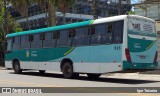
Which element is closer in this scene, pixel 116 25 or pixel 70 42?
pixel 116 25

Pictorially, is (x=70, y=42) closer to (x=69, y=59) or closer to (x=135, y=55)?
(x=69, y=59)

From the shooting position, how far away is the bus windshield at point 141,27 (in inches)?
738

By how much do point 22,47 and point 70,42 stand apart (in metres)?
6.56

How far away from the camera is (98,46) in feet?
65.3

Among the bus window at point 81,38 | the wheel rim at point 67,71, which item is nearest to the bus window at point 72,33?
the bus window at point 81,38

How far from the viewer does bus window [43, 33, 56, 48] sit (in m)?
23.7

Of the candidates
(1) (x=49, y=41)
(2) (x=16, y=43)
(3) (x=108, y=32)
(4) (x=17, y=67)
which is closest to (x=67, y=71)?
(1) (x=49, y=41)

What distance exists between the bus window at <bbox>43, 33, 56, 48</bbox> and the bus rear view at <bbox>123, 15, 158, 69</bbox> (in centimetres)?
646

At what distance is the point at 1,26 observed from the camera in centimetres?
5153

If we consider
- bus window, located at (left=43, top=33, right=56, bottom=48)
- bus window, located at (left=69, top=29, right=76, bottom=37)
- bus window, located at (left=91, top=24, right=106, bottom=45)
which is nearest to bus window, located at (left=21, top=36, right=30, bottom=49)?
bus window, located at (left=43, top=33, right=56, bottom=48)

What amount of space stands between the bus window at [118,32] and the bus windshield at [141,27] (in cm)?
46

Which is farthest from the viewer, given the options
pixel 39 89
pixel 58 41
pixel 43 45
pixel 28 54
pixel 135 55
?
pixel 28 54

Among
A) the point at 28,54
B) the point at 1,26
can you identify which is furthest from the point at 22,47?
the point at 1,26

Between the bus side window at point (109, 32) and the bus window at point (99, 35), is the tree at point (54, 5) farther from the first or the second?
the bus side window at point (109, 32)
